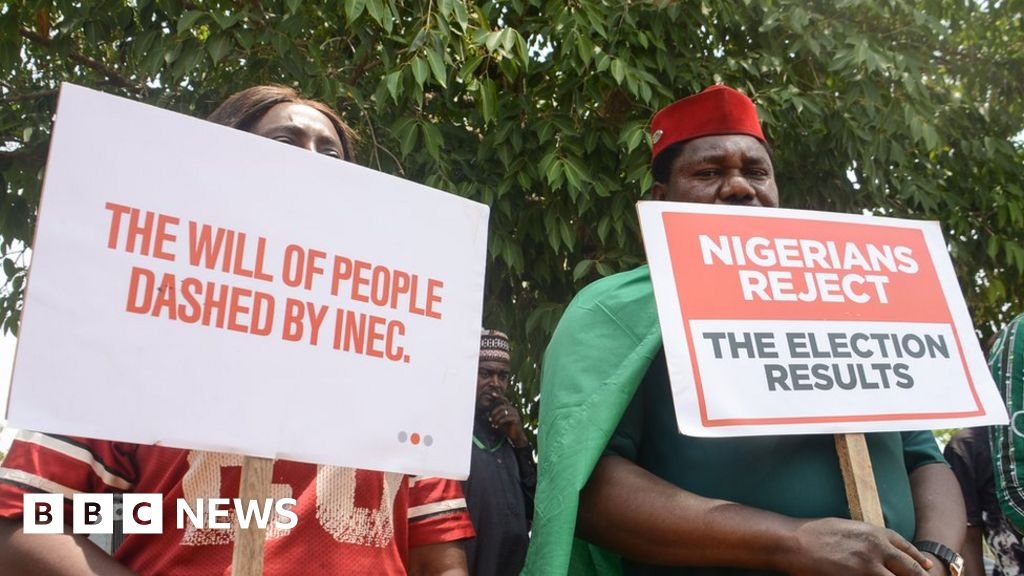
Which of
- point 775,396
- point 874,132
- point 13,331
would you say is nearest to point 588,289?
point 775,396

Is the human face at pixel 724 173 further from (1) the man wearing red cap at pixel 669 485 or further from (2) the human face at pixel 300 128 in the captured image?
(2) the human face at pixel 300 128

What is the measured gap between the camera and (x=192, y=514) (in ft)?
4.70

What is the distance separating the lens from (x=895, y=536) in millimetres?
1524

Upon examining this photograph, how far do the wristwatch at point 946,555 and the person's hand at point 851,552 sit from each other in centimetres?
15

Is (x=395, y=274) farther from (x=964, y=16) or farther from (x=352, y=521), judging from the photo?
(x=964, y=16)

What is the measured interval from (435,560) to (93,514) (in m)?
0.55

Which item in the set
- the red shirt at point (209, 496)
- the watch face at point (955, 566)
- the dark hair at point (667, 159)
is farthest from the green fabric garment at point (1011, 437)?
the red shirt at point (209, 496)

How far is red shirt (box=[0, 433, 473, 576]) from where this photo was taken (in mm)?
1384

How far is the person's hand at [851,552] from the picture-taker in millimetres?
1477

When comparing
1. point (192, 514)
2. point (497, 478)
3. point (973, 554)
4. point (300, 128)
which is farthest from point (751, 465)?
point (497, 478)

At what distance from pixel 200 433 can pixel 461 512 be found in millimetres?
558

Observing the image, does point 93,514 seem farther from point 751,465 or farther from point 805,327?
point 805,327

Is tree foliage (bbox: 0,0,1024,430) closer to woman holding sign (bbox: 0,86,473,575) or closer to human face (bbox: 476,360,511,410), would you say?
human face (bbox: 476,360,511,410)

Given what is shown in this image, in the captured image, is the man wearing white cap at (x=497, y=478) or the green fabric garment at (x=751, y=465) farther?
the man wearing white cap at (x=497, y=478)
